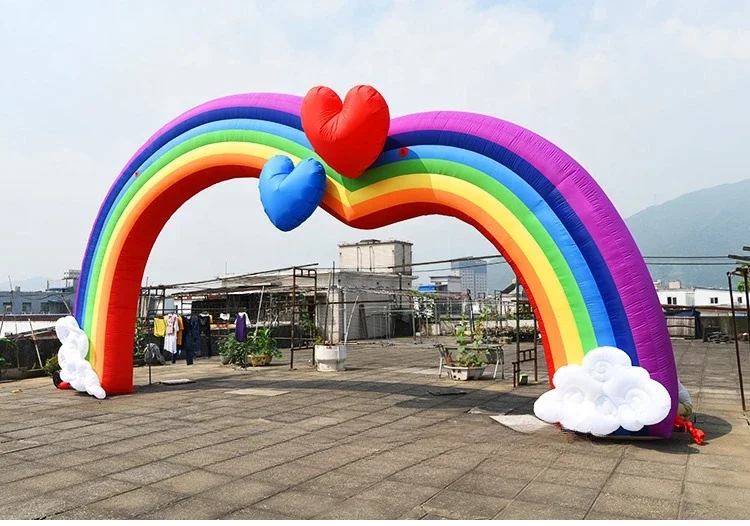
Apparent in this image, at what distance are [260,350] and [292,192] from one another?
9.96 m

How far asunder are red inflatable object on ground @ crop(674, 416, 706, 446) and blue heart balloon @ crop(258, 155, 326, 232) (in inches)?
207

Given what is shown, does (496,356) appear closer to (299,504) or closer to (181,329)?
(181,329)

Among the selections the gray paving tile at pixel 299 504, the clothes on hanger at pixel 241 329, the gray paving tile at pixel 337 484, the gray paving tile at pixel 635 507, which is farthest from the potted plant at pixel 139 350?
the gray paving tile at pixel 635 507

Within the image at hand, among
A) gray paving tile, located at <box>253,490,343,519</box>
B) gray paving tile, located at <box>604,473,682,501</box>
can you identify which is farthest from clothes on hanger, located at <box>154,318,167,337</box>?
gray paving tile, located at <box>604,473,682,501</box>

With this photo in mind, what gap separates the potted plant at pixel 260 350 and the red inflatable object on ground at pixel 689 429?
1195 cm

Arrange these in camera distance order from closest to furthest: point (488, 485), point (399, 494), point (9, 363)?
1. point (399, 494)
2. point (488, 485)
3. point (9, 363)

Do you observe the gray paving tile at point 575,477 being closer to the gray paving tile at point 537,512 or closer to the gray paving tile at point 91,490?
the gray paving tile at point 537,512

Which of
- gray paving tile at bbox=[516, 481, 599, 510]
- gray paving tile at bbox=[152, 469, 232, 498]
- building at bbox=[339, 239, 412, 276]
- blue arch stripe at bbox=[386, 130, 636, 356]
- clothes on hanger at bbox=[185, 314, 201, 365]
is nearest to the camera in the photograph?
gray paving tile at bbox=[516, 481, 599, 510]

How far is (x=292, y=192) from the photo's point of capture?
27.7 ft

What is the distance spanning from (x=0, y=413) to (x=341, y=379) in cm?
645

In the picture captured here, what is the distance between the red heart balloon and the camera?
26.1 ft

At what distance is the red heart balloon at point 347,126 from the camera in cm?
796

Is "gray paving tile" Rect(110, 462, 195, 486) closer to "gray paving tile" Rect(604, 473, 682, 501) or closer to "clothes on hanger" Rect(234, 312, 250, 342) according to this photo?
"gray paving tile" Rect(604, 473, 682, 501)

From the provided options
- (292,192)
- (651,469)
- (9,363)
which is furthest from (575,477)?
(9,363)
